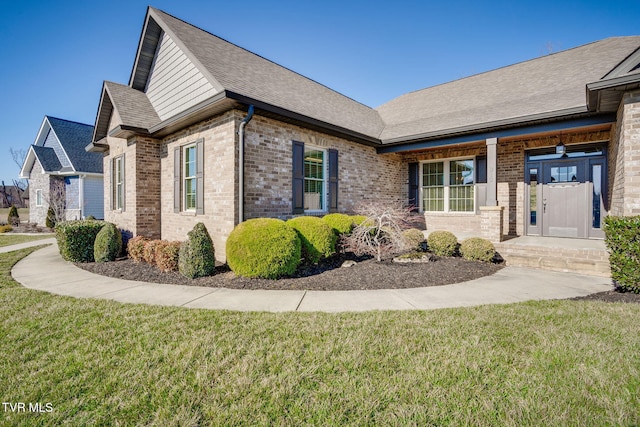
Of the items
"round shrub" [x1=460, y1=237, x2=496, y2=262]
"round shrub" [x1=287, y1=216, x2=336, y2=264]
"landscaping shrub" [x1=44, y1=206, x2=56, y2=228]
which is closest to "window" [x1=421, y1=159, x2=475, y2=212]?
"round shrub" [x1=460, y1=237, x2=496, y2=262]

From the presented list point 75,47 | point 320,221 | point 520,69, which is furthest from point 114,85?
point 520,69

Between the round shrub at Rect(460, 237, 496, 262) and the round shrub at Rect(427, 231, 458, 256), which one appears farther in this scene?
the round shrub at Rect(427, 231, 458, 256)

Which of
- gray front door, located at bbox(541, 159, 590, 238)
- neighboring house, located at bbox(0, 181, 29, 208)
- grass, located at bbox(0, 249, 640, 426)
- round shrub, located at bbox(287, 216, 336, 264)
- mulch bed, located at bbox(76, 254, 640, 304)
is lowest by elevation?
grass, located at bbox(0, 249, 640, 426)

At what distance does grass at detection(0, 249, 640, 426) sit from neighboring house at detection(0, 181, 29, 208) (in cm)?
4589

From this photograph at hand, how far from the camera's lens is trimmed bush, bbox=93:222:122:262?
7.70 metres

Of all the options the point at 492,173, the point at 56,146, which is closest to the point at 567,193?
the point at 492,173

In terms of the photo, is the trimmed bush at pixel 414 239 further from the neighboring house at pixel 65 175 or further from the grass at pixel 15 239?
the neighboring house at pixel 65 175

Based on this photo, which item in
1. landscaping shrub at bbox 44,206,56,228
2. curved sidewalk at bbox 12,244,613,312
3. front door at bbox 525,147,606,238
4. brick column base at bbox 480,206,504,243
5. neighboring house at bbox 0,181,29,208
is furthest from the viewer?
neighboring house at bbox 0,181,29,208

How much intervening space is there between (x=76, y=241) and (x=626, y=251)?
11.9 metres

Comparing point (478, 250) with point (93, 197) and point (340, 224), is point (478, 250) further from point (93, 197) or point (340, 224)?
point (93, 197)

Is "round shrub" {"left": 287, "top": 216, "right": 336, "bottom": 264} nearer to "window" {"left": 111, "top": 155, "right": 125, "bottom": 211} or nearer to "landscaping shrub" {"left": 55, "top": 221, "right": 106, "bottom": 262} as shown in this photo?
"landscaping shrub" {"left": 55, "top": 221, "right": 106, "bottom": 262}

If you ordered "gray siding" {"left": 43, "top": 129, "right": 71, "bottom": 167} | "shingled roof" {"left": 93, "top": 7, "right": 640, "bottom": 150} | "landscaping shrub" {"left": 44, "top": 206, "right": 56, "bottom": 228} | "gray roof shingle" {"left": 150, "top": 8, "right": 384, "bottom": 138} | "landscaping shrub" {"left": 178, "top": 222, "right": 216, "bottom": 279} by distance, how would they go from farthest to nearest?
"gray siding" {"left": 43, "top": 129, "right": 71, "bottom": 167}, "landscaping shrub" {"left": 44, "top": 206, "right": 56, "bottom": 228}, "gray roof shingle" {"left": 150, "top": 8, "right": 384, "bottom": 138}, "shingled roof" {"left": 93, "top": 7, "right": 640, "bottom": 150}, "landscaping shrub" {"left": 178, "top": 222, "right": 216, "bottom": 279}

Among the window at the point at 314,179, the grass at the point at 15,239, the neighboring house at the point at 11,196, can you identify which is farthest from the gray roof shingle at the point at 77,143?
the neighboring house at the point at 11,196

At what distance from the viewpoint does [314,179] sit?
8742 millimetres
